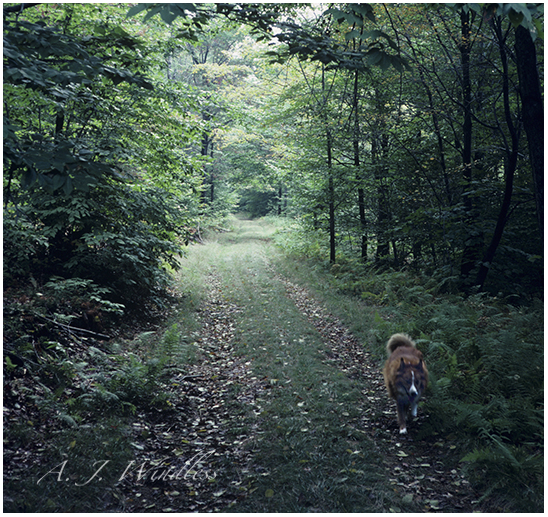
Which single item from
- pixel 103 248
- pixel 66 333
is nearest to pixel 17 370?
pixel 66 333

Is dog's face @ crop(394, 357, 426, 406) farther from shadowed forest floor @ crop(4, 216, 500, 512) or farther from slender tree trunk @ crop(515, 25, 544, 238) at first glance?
slender tree trunk @ crop(515, 25, 544, 238)

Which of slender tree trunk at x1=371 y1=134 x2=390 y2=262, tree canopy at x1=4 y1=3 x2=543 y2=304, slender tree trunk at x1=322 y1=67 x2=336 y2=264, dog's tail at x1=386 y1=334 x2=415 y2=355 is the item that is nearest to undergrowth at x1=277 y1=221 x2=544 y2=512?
dog's tail at x1=386 y1=334 x2=415 y2=355

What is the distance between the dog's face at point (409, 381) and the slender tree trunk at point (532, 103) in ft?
10.8

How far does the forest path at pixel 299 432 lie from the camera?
360 cm

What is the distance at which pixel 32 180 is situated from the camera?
3.43m

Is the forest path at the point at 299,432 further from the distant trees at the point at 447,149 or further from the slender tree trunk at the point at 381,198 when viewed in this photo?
the slender tree trunk at the point at 381,198

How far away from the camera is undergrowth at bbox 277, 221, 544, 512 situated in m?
3.70

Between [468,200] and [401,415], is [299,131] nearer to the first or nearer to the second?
[468,200]

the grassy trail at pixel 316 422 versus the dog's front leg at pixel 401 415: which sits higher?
the dog's front leg at pixel 401 415

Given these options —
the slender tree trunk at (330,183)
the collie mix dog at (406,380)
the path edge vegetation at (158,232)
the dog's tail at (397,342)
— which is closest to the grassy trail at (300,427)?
the collie mix dog at (406,380)

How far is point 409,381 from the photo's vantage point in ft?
14.8

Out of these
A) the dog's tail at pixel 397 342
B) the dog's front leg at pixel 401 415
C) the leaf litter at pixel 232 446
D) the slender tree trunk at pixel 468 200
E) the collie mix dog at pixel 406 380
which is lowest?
the leaf litter at pixel 232 446

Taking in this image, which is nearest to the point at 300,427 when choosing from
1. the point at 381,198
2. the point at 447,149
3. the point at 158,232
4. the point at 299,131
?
the point at 158,232

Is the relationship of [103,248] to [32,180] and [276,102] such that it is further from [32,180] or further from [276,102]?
[276,102]
